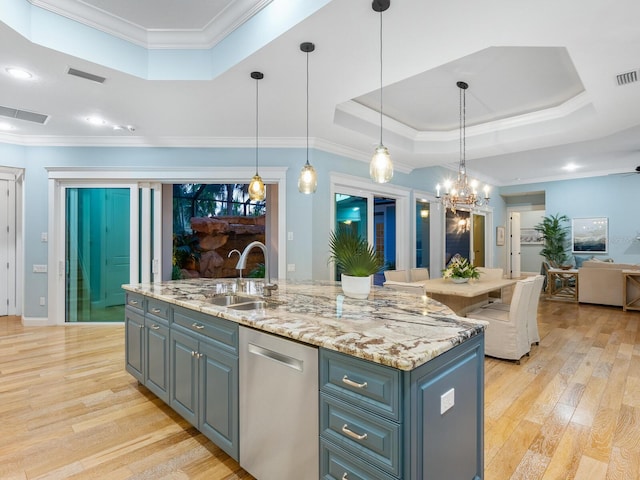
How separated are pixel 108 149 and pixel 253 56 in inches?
132

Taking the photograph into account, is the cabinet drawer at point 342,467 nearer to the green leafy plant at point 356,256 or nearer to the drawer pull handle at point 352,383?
the drawer pull handle at point 352,383

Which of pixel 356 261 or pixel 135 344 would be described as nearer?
pixel 356 261

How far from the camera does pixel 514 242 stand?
32.8 ft

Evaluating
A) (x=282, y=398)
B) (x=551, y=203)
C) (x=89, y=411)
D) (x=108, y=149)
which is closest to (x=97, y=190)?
(x=108, y=149)

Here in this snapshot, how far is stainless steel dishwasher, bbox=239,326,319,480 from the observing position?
4.96 ft

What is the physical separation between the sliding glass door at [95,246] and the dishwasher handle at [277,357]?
4.06 m

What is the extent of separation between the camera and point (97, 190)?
5047mm

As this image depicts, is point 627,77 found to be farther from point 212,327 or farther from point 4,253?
point 4,253

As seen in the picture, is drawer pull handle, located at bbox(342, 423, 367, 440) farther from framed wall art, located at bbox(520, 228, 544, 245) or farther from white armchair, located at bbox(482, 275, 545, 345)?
framed wall art, located at bbox(520, 228, 544, 245)

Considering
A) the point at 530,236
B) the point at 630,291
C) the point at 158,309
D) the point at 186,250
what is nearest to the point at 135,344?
the point at 158,309

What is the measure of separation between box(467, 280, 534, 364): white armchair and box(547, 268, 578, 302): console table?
478 cm

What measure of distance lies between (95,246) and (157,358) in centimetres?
331

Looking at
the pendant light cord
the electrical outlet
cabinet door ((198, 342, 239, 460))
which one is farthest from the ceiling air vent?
cabinet door ((198, 342, 239, 460))

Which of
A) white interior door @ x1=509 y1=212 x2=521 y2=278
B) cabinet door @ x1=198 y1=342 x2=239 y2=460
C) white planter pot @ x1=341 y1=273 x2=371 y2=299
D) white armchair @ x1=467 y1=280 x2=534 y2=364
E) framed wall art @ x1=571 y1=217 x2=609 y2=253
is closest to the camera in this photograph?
cabinet door @ x1=198 y1=342 x2=239 y2=460
